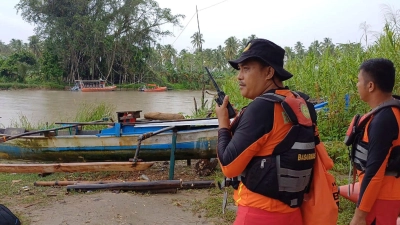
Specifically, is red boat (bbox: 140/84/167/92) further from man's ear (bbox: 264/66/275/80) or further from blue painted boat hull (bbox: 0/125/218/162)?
man's ear (bbox: 264/66/275/80)

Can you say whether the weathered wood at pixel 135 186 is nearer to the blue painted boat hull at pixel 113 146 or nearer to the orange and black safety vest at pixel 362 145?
the blue painted boat hull at pixel 113 146

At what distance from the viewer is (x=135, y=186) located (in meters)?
4.74

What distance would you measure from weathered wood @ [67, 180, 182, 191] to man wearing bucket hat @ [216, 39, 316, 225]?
323 centimetres

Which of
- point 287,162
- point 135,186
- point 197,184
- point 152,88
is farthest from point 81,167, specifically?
point 152,88

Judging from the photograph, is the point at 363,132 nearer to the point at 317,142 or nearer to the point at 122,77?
the point at 317,142

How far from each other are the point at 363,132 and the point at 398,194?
1.15 feet

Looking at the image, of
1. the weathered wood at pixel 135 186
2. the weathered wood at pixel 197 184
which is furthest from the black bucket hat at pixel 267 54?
the weathered wood at pixel 197 184

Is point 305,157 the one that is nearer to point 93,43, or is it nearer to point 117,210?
point 117,210

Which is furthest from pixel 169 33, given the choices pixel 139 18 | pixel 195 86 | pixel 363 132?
pixel 363 132

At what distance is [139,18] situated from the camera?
42.5m

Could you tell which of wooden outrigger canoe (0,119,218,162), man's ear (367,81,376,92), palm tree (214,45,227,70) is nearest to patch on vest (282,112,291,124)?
man's ear (367,81,376,92)

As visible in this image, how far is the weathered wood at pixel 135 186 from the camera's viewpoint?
15.4ft

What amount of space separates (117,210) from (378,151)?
3083 mm

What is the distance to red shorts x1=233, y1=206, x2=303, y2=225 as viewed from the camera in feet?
4.79
